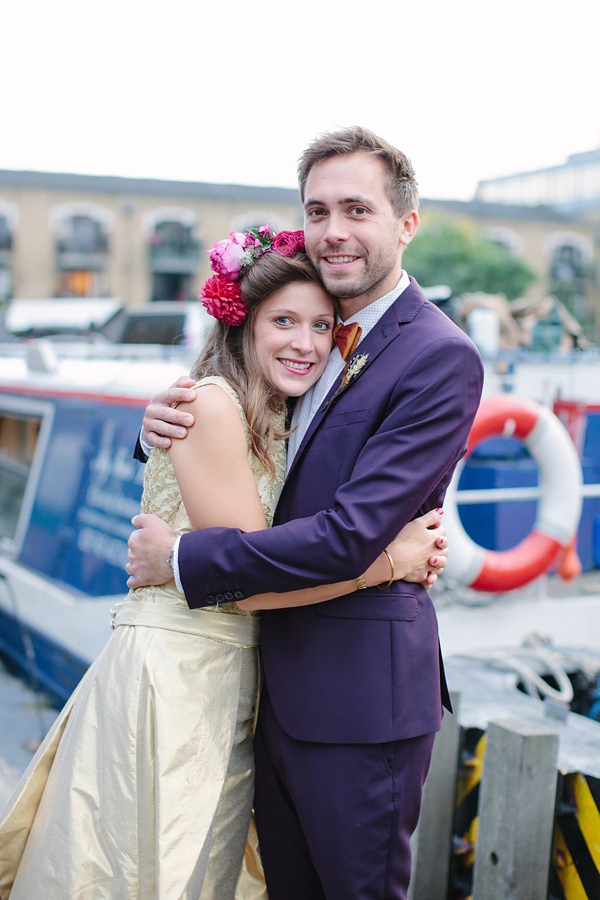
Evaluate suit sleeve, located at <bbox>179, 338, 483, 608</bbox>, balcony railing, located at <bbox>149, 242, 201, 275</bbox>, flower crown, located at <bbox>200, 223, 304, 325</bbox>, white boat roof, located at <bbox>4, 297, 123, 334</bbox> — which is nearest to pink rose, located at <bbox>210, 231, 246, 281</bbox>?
flower crown, located at <bbox>200, 223, 304, 325</bbox>

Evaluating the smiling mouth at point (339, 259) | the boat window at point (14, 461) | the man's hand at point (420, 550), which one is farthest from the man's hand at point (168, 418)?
the boat window at point (14, 461)

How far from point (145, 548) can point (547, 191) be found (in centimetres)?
4557

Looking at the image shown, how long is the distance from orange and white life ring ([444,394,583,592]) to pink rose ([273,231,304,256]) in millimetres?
1911

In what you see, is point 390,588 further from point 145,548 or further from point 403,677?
point 145,548

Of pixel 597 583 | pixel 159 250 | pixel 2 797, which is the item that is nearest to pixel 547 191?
pixel 159 250

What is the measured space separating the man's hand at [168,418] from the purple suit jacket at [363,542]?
0.25m

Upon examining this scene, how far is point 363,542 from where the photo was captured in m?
1.66

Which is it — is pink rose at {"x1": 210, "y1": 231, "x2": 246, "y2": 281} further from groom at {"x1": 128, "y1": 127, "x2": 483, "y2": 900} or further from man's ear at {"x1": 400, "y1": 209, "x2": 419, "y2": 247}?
man's ear at {"x1": 400, "y1": 209, "x2": 419, "y2": 247}

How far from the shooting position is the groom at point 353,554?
66.7 inches

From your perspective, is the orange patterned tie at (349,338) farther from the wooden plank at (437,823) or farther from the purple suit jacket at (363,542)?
the wooden plank at (437,823)

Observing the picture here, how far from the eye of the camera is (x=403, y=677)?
70.5 inches

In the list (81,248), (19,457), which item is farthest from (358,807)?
(81,248)

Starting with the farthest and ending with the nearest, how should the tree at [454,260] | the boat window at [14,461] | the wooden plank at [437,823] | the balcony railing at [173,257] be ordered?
the balcony railing at [173,257] → the tree at [454,260] → the boat window at [14,461] → the wooden plank at [437,823]

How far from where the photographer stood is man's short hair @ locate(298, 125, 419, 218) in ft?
6.20
